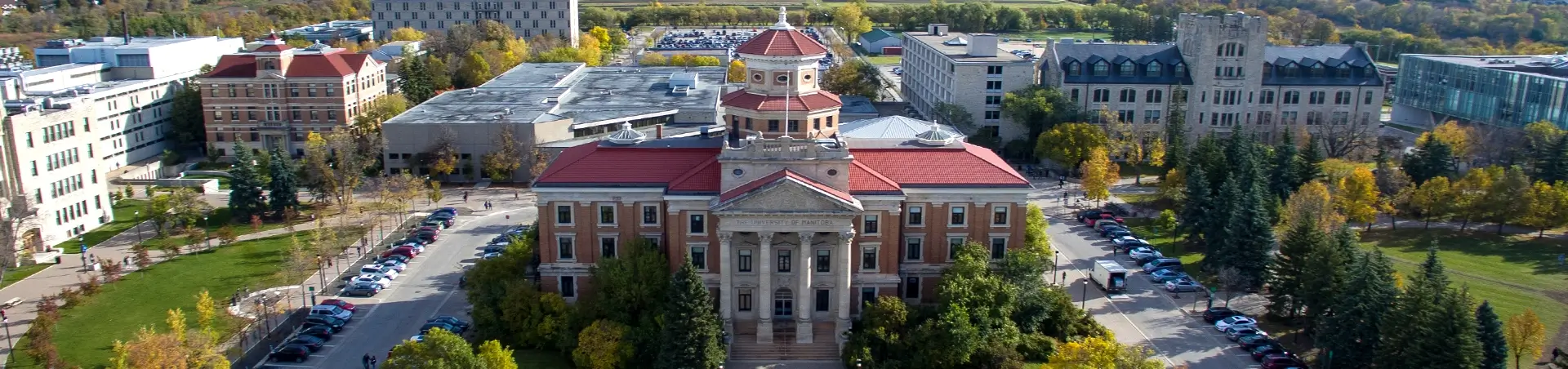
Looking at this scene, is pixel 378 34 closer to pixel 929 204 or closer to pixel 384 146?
pixel 384 146

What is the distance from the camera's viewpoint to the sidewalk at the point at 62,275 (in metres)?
57.9

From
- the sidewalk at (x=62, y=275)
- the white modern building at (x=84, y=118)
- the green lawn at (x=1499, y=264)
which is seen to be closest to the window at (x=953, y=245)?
the green lawn at (x=1499, y=264)

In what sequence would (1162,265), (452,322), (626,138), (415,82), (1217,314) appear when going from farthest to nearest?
(415,82), (1162,265), (1217,314), (626,138), (452,322)

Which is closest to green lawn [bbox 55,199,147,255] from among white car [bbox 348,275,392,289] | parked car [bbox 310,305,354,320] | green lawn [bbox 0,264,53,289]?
green lawn [bbox 0,264,53,289]

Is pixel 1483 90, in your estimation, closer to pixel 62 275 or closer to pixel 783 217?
pixel 783 217

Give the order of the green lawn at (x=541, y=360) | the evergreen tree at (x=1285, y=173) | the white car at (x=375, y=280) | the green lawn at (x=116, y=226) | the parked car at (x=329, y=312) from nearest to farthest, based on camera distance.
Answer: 1. the green lawn at (x=541, y=360)
2. the parked car at (x=329, y=312)
3. the white car at (x=375, y=280)
4. the green lawn at (x=116, y=226)
5. the evergreen tree at (x=1285, y=173)

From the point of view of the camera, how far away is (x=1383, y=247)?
2837 inches

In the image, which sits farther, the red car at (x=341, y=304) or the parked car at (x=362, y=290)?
the parked car at (x=362, y=290)

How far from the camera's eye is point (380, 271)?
2591 inches

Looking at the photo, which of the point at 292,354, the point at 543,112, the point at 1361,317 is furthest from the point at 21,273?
the point at 1361,317

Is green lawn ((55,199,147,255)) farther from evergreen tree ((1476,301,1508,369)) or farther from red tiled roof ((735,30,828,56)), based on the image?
evergreen tree ((1476,301,1508,369))

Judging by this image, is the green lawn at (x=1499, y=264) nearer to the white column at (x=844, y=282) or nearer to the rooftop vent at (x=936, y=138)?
the rooftop vent at (x=936, y=138)

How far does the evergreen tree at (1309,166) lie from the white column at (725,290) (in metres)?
48.1

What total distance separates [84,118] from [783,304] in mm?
56378
